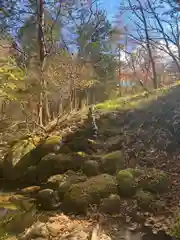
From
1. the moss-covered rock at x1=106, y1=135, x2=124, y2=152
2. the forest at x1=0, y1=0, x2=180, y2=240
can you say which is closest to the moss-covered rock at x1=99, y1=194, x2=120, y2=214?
the forest at x1=0, y1=0, x2=180, y2=240

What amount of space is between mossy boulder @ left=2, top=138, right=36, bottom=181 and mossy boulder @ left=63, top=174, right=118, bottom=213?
184 centimetres

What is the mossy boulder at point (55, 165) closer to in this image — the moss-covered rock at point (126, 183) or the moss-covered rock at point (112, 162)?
the moss-covered rock at point (112, 162)

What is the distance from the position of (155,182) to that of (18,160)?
3257 millimetres

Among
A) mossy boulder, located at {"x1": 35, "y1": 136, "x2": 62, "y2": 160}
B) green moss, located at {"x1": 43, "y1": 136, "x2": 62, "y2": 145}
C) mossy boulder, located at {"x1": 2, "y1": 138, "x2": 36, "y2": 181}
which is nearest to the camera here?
mossy boulder, located at {"x1": 2, "y1": 138, "x2": 36, "y2": 181}

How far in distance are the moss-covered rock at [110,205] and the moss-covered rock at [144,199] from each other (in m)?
0.39

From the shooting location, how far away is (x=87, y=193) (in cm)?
483

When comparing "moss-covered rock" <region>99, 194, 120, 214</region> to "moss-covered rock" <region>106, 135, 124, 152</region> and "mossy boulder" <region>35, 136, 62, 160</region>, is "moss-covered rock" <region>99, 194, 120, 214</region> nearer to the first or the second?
"moss-covered rock" <region>106, 135, 124, 152</region>

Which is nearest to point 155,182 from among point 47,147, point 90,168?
point 90,168

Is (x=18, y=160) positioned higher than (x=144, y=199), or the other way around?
(x=18, y=160)

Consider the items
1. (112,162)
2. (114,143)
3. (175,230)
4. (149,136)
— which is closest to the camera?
(175,230)

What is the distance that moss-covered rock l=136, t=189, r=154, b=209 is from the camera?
4.62 metres

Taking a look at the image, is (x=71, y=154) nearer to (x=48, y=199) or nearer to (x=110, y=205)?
(x=48, y=199)

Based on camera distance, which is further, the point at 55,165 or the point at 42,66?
the point at 42,66

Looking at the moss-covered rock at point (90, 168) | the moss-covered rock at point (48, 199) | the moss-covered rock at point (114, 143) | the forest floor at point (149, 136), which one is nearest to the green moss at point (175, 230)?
the forest floor at point (149, 136)
